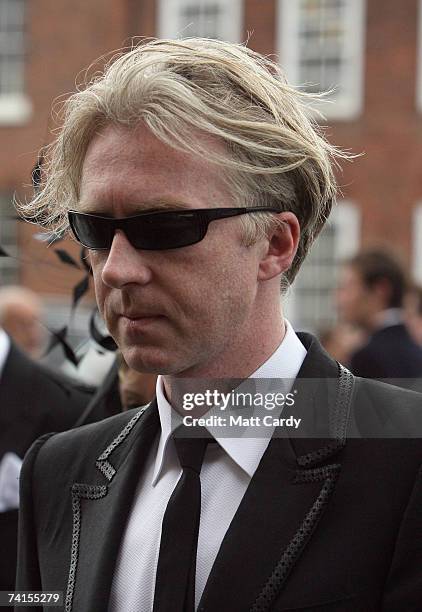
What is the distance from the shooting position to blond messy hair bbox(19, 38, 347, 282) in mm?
2070

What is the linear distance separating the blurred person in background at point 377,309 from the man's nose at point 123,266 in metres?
3.80

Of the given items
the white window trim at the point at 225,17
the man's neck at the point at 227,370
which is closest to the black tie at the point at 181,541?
the man's neck at the point at 227,370

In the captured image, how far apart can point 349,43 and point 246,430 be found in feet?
58.0

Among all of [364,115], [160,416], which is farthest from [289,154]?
[364,115]

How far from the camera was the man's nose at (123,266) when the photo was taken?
2039 mm

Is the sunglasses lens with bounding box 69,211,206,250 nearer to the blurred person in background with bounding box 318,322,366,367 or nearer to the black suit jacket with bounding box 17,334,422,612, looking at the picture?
the black suit jacket with bounding box 17,334,422,612

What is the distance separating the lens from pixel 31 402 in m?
3.70

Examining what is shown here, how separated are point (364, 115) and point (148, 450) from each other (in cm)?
1681

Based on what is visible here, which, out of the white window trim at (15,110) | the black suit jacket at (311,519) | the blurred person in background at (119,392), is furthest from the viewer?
the white window trim at (15,110)

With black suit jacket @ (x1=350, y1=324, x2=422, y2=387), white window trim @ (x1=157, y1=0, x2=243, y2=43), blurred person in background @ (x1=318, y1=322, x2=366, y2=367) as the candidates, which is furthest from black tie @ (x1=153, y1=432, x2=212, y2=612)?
white window trim @ (x1=157, y1=0, x2=243, y2=43)

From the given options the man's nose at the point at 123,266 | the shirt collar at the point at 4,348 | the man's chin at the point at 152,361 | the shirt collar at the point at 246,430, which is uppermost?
the man's nose at the point at 123,266

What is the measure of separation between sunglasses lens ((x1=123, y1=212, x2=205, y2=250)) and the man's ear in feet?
0.52

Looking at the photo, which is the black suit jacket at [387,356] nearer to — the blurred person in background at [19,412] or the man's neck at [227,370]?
the blurred person in background at [19,412]

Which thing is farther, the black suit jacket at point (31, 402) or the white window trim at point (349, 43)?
the white window trim at point (349, 43)
